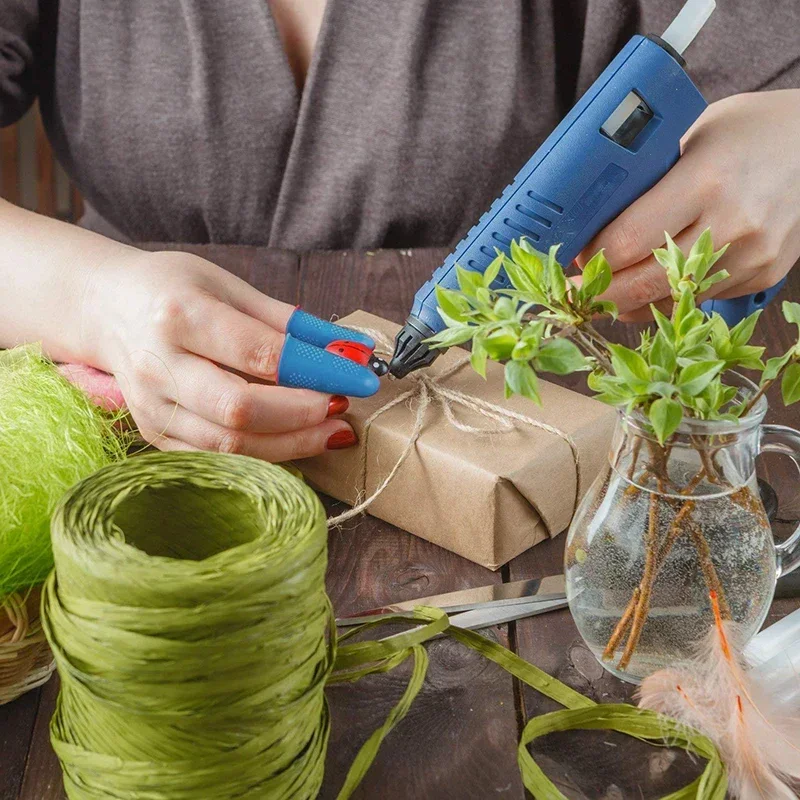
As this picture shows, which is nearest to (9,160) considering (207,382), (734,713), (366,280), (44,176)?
(44,176)

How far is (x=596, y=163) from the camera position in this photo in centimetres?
64

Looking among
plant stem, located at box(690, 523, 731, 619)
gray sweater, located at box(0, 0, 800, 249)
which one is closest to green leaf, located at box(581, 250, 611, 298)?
plant stem, located at box(690, 523, 731, 619)

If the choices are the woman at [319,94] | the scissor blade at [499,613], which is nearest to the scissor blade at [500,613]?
the scissor blade at [499,613]

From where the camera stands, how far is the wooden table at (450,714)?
1.51 ft

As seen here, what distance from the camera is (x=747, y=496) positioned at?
0.46 metres

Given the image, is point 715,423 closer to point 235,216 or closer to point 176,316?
point 176,316

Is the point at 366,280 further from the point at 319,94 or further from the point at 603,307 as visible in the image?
the point at 603,307

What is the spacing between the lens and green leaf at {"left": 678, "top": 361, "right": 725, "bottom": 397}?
390 millimetres

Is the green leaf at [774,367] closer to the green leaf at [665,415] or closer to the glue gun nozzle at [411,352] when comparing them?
the green leaf at [665,415]

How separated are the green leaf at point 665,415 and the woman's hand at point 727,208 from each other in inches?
12.2

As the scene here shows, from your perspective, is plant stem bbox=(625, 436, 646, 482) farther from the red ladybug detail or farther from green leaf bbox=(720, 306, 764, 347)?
the red ladybug detail

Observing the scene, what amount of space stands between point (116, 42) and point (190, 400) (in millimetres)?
588

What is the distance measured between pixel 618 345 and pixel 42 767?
32cm

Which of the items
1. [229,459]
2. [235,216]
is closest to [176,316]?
[229,459]
